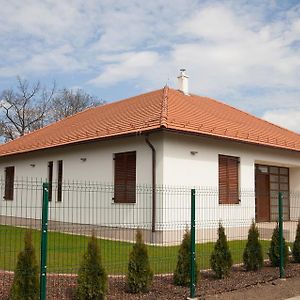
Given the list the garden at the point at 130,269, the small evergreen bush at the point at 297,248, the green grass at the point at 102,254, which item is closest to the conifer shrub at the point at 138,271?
the garden at the point at 130,269

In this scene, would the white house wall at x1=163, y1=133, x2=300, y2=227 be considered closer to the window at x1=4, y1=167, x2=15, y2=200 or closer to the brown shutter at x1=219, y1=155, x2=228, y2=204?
the brown shutter at x1=219, y1=155, x2=228, y2=204

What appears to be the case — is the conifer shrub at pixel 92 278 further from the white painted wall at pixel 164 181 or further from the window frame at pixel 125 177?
the window frame at pixel 125 177

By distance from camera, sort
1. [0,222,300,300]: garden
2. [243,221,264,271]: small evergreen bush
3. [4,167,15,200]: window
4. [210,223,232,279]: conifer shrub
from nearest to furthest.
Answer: [0,222,300,300]: garden → [210,223,232,279]: conifer shrub → [243,221,264,271]: small evergreen bush → [4,167,15,200]: window

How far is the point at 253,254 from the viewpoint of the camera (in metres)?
9.52

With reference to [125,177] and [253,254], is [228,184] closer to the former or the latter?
[125,177]

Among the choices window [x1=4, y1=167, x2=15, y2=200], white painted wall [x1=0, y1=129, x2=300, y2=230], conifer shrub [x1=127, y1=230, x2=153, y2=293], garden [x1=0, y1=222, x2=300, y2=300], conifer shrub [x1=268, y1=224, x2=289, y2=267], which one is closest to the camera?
garden [x1=0, y1=222, x2=300, y2=300]

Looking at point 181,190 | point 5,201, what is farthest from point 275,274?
point 5,201

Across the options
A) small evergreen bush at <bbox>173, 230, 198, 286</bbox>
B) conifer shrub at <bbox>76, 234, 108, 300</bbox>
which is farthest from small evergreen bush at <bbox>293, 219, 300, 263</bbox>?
conifer shrub at <bbox>76, 234, 108, 300</bbox>

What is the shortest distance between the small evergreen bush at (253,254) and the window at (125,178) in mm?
5406

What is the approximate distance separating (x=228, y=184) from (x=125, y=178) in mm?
3650

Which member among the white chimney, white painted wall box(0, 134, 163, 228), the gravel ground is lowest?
the gravel ground

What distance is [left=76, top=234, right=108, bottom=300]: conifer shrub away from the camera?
655cm

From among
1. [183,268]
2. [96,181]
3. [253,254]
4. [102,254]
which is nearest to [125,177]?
[96,181]

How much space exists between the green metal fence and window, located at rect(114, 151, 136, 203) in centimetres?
24
